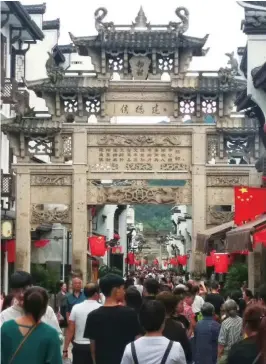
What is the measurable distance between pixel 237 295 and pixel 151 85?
16341 millimetres

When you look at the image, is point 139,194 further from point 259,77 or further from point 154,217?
point 154,217

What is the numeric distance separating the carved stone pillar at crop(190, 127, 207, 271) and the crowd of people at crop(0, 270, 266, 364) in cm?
1682

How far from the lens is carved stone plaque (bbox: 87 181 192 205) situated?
106 ft

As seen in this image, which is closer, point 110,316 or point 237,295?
point 110,316

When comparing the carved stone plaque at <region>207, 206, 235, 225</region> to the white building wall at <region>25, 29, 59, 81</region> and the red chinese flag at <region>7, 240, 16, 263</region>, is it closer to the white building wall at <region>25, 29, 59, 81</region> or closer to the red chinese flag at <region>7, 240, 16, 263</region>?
the red chinese flag at <region>7, 240, 16, 263</region>

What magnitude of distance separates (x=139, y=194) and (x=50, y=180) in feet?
9.51

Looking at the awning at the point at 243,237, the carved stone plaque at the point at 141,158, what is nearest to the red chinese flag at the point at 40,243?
the carved stone plaque at the point at 141,158

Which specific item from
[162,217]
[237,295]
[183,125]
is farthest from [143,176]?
[162,217]

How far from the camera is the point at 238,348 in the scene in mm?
6207

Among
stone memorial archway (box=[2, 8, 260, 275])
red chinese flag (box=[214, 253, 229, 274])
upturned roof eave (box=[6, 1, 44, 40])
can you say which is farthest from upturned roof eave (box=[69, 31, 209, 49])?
red chinese flag (box=[214, 253, 229, 274])

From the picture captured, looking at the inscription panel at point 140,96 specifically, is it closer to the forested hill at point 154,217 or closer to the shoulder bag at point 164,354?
the shoulder bag at point 164,354

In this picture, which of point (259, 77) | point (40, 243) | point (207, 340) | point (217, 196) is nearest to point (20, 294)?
point (207, 340)

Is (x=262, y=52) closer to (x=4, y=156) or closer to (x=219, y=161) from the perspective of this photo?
(x=219, y=161)

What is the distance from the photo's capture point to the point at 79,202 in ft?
106
